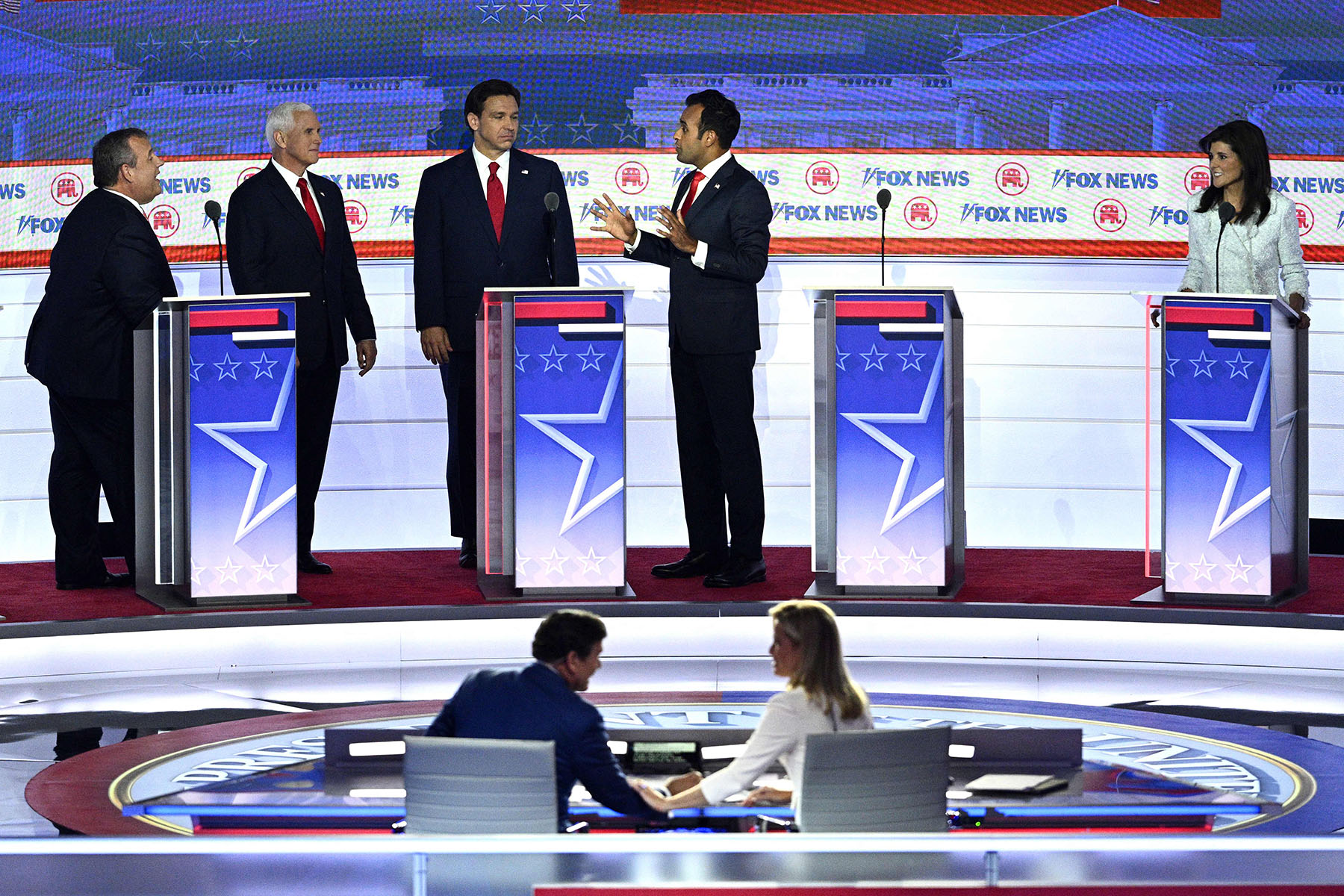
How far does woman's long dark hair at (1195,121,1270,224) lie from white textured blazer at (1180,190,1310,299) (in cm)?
3

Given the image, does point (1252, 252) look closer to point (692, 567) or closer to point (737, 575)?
point (737, 575)

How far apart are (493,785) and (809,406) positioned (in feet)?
16.7

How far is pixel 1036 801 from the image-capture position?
367 centimetres

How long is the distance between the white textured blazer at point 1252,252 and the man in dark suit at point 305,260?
270 cm

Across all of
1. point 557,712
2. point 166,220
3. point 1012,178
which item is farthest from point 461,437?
point 557,712

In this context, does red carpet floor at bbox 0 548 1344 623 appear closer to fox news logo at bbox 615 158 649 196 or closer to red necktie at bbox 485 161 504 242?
red necktie at bbox 485 161 504 242

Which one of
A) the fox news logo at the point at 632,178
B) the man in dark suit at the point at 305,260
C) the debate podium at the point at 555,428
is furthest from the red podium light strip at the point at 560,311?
the fox news logo at the point at 632,178

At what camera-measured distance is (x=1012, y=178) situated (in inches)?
313

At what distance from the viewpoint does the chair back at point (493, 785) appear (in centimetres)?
300

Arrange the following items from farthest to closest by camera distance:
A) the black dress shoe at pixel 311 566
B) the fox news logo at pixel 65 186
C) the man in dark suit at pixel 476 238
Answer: the fox news logo at pixel 65 186 → the black dress shoe at pixel 311 566 → the man in dark suit at pixel 476 238

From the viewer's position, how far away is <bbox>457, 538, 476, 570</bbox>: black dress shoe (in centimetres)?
672

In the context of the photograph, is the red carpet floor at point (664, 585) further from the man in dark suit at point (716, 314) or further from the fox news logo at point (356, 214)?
the fox news logo at point (356, 214)

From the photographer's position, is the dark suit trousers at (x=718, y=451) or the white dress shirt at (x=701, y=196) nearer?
the white dress shirt at (x=701, y=196)

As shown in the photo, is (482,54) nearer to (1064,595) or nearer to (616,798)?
(1064,595)
